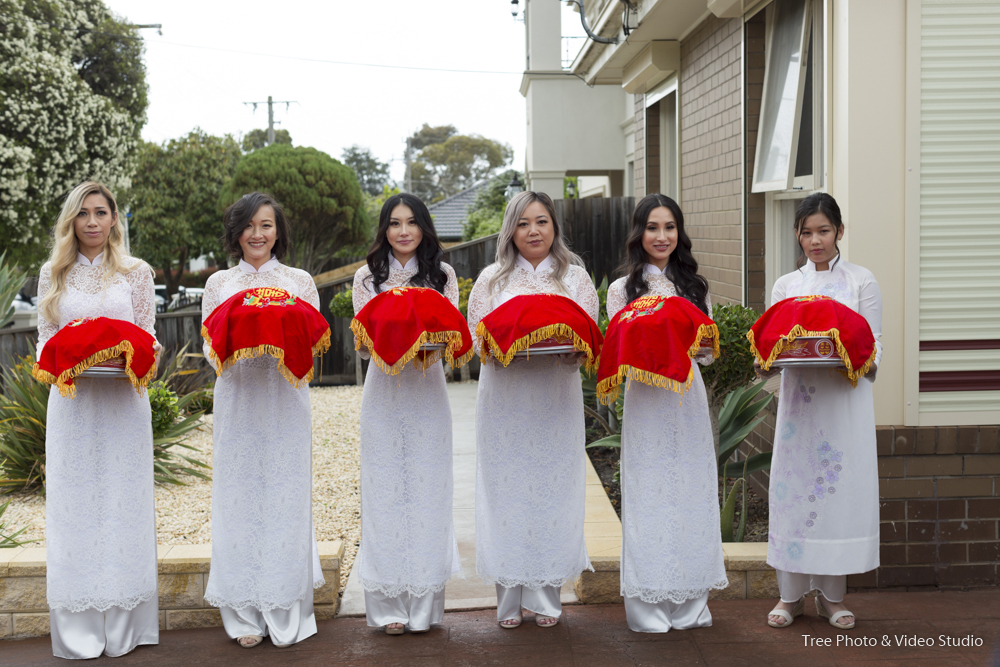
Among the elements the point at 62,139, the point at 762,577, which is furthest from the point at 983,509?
the point at 62,139

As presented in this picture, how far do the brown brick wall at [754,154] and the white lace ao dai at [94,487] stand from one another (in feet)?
14.1

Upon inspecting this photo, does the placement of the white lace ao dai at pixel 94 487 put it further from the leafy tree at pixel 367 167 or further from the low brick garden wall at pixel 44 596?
the leafy tree at pixel 367 167

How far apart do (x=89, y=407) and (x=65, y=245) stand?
76cm

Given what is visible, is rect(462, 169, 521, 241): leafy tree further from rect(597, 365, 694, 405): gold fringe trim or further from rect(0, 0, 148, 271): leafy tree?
rect(597, 365, 694, 405): gold fringe trim

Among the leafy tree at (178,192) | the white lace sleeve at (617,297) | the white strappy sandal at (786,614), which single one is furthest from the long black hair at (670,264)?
the leafy tree at (178,192)

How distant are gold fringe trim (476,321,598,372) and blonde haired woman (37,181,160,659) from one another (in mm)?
1669

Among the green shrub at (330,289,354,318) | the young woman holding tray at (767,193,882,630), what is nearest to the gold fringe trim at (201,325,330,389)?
the young woman holding tray at (767,193,882,630)

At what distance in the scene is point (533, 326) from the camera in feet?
12.2

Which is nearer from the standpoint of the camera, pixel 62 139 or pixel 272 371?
pixel 272 371

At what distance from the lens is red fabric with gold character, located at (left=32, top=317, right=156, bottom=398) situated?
3.78 m

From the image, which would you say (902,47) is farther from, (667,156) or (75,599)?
(667,156)

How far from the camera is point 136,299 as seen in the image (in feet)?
13.6

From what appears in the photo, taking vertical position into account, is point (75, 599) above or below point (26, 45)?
below

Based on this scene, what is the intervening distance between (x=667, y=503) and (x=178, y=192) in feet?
106
